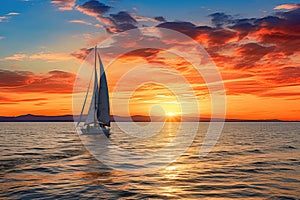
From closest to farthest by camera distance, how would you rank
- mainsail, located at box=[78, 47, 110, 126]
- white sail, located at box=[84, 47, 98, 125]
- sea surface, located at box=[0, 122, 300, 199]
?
sea surface, located at box=[0, 122, 300, 199]
white sail, located at box=[84, 47, 98, 125]
mainsail, located at box=[78, 47, 110, 126]

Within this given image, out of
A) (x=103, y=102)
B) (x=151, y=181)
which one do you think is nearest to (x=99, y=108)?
(x=103, y=102)

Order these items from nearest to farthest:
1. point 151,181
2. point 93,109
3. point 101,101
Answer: point 151,181 < point 93,109 < point 101,101

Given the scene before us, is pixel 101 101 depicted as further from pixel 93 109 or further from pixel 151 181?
pixel 151 181

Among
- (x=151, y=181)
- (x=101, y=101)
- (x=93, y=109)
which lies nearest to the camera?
(x=151, y=181)

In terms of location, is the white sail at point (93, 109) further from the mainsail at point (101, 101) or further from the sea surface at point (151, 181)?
the sea surface at point (151, 181)

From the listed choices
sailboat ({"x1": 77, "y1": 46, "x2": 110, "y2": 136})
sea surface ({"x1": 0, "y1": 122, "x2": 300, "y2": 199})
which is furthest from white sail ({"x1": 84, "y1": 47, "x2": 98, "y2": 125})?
sea surface ({"x1": 0, "y1": 122, "x2": 300, "y2": 199})

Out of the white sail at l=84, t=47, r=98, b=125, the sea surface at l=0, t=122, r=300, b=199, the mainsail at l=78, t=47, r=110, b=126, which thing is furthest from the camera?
the mainsail at l=78, t=47, r=110, b=126

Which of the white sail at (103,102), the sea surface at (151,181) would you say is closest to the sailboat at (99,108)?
the white sail at (103,102)

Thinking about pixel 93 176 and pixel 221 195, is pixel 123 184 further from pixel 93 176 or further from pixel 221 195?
pixel 221 195

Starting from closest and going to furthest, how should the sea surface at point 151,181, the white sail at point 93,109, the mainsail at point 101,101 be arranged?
the sea surface at point 151,181, the white sail at point 93,109, the mainsail at point 101,101

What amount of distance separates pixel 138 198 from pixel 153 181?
604 cm

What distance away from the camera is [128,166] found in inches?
1457

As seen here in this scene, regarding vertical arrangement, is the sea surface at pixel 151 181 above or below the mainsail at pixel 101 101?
below

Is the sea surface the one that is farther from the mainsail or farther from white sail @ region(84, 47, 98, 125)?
the mainsail
